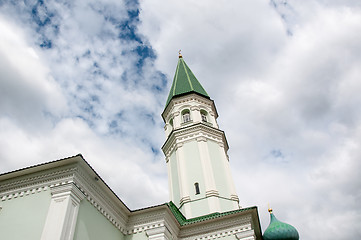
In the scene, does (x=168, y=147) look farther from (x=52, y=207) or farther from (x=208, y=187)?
(x=52, y=207)

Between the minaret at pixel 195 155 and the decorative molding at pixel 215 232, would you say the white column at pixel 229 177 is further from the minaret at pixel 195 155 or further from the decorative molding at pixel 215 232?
the decorative molding at pixel 215 232

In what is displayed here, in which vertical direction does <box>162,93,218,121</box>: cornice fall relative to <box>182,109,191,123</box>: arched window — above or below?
above

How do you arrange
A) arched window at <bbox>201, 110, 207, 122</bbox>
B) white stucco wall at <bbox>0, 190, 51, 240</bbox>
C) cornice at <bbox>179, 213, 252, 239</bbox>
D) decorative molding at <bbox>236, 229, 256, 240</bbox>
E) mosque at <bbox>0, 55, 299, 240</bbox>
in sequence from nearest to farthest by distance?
white stucco wall at <bbox>0, 190, 51, 240</bbox>, mosque at <bbox>0, 55, 299, 240</bbox>, decorative molding at <bbox>236, 229, 256, 240</bbox>, cornice at <bbox>179, 213, 252, 239</bbox>, arched window at <bbox>201, 110, 207, 122</bbox>

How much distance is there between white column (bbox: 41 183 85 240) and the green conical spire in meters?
8.31

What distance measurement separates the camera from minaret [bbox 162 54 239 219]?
676 inches

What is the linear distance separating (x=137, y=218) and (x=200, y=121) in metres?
8.86

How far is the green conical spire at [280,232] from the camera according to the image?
45.1 ft

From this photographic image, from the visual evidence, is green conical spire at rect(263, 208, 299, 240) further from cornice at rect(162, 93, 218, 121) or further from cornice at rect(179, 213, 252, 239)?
cornice at rect(162, 93, 218, 121)

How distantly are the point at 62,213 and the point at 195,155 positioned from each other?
10.2m

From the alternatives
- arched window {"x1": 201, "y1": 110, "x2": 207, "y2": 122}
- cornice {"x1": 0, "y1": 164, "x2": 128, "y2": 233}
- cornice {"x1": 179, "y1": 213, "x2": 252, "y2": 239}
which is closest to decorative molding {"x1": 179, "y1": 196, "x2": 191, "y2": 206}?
cornice {"x1": 179, "y1": 213, "x2": 252, "y2": 239}

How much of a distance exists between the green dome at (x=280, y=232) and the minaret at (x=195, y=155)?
311 cm

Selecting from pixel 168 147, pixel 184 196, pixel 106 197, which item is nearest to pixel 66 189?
pixel 106 197

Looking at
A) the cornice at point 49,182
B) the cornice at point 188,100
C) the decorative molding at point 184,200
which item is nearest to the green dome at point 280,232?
the decorative molding at point 184,200

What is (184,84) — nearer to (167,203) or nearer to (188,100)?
(188,100)
